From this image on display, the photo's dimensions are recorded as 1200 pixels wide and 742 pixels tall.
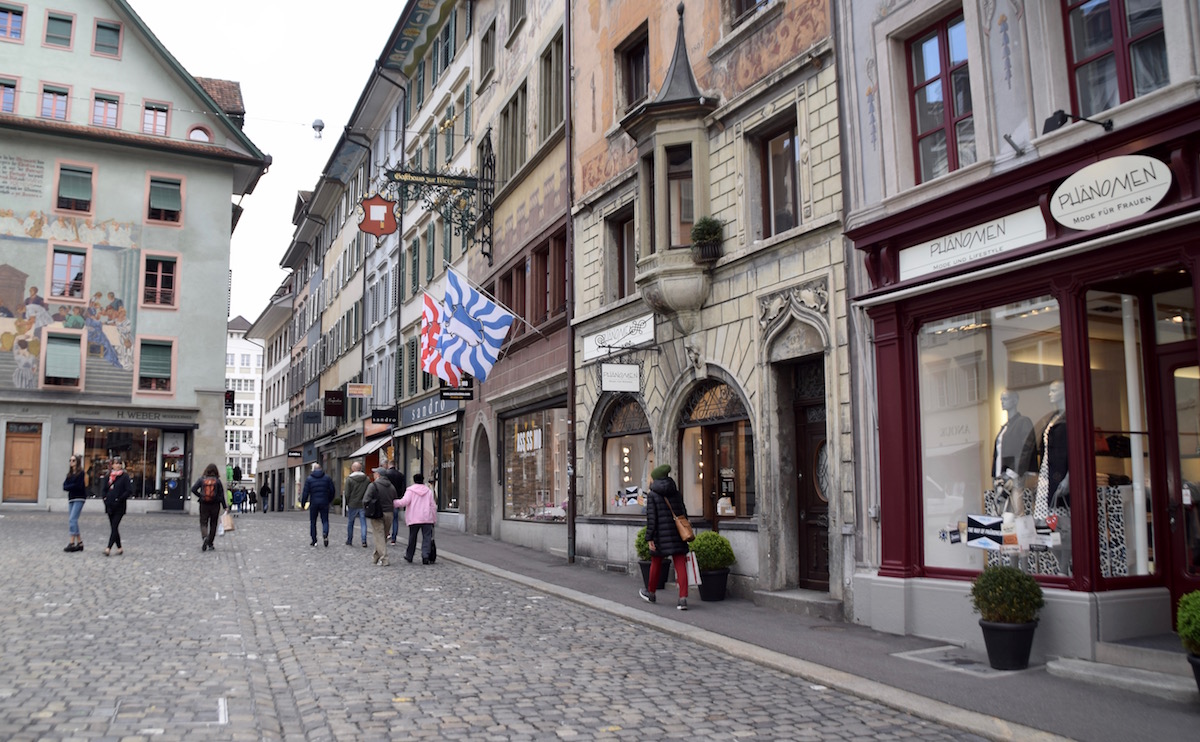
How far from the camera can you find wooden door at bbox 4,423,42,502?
123ft

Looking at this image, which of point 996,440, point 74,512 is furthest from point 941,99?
point 74,512

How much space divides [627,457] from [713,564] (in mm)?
5097

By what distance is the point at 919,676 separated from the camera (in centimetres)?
923

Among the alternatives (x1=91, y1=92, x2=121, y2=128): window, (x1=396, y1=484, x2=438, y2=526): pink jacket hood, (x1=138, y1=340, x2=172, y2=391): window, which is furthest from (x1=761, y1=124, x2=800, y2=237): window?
(x1=91, y1=92, x2=121, y2=128): window

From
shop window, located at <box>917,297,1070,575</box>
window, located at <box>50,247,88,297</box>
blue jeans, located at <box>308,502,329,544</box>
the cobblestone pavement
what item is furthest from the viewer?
window, located at <box>50,247,88,297</box>

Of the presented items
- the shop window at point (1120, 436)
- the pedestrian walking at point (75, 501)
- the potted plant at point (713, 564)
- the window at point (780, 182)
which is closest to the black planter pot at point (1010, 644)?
the shop window at point (1120, 436)

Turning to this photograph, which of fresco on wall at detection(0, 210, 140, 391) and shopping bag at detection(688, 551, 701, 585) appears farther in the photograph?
fresco on wall at detection(0, 210, 140, 391)

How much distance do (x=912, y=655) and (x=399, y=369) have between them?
30695 millimetres

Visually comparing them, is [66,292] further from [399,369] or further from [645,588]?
[645,588]

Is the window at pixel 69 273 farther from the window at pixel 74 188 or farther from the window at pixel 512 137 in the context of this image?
the window at pixel 512 137

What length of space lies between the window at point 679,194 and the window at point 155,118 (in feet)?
101

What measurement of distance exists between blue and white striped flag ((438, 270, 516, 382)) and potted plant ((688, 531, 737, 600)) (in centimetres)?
847

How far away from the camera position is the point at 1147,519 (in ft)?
32.6

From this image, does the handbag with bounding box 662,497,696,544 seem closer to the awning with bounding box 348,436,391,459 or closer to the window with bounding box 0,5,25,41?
the awning with bounding box 348,436,391,459
